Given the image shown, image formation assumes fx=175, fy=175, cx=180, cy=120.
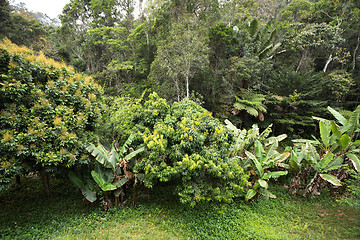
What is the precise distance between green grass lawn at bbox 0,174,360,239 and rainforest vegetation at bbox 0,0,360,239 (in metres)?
0.30

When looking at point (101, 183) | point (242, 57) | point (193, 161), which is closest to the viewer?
point (193, 161)

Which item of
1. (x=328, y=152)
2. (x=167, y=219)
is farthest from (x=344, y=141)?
(x=167, y=219)

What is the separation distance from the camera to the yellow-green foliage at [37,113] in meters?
4.36

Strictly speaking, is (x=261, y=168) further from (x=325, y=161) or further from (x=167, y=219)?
(x=167, y=219)

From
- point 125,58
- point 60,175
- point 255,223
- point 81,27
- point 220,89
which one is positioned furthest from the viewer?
point 81,27

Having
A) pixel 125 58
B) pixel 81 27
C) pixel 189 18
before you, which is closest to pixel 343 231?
pixel 189 18

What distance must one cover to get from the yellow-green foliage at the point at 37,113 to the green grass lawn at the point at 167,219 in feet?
5.74

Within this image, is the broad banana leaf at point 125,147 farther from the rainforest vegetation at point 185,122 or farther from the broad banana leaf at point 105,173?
the broad banana leaf at point 105,173

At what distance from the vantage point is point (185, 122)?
221 inches

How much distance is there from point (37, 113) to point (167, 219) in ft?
15.8

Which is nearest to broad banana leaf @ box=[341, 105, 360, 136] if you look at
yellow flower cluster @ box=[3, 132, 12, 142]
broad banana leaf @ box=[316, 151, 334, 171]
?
broad banana leaf @ box=[316, 151, 334, 171]

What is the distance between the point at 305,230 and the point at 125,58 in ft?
57.8

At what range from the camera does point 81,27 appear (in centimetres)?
1914

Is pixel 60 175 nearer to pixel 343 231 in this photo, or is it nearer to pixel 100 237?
pixel 100 237
